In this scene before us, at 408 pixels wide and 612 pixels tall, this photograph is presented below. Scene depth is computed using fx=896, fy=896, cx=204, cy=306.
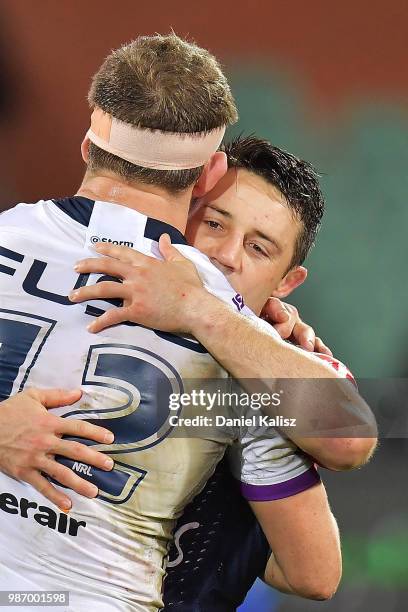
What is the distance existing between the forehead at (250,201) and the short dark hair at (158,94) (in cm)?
59

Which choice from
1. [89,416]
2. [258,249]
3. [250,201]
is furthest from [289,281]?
[89,416]

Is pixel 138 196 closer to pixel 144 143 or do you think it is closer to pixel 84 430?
pixel 144 143

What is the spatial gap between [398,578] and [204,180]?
108 inches

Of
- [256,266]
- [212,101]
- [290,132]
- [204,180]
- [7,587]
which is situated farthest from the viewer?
[290,132]

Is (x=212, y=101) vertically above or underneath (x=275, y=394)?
above

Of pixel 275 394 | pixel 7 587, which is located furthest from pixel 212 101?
pixel 7 587

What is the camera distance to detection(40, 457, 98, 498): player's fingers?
161 cm

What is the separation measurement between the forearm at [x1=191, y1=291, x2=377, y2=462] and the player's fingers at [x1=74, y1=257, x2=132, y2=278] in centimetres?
15

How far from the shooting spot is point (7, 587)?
5.33 feet

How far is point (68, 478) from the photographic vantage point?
5.29 feet

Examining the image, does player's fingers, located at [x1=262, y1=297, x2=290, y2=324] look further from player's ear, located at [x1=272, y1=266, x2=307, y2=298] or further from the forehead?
the forehead

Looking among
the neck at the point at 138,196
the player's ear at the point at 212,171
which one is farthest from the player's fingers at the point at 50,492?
the player's ear at the point at 212,171

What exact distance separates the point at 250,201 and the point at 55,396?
3.28 ft

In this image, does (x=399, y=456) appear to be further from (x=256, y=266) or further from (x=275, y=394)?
(x=275, y=394)
